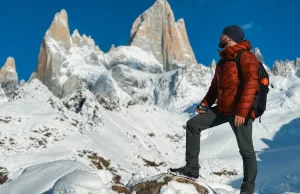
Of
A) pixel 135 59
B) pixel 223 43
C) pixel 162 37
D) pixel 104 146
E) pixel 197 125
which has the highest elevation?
pixel 162 37

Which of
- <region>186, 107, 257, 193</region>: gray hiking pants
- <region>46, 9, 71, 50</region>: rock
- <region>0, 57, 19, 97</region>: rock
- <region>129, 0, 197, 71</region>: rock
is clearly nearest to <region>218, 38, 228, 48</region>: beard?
<region>186, 107, 257, 193</region>: gray hiking pants

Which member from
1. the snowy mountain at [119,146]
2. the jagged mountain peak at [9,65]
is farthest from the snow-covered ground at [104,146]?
the jagged mountain peak at [9,65]

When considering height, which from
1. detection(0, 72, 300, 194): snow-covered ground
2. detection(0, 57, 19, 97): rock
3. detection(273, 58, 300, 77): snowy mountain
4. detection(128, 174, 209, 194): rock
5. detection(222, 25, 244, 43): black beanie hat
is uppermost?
detection(0, 57, 19, 97): rock

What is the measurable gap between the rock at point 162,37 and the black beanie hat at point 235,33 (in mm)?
123016

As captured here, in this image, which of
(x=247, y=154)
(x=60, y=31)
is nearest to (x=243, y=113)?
(x=247, y=154)

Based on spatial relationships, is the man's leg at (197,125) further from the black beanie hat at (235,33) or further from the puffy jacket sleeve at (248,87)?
the black beanie hat at (235,33)

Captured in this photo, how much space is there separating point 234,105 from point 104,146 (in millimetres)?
20009

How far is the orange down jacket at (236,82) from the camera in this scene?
14.2ft

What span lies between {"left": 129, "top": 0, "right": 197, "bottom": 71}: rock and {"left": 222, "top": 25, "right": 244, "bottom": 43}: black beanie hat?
12302 cm

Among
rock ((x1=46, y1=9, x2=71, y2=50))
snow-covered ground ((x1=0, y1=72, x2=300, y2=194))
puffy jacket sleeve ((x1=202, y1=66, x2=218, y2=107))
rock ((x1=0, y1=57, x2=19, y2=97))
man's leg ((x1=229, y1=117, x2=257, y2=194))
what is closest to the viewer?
man's leg ((x1=229, y1=117, x2=257, y2=194))

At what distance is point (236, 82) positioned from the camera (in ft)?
15.0

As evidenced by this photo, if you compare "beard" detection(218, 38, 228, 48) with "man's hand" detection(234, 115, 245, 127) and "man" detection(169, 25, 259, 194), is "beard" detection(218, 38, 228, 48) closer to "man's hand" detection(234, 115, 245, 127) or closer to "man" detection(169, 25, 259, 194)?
"man" detection(169, 25, 259, 194)

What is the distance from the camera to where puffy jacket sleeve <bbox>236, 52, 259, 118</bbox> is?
170 inches

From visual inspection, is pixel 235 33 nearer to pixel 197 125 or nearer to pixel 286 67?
pixel 197 125
